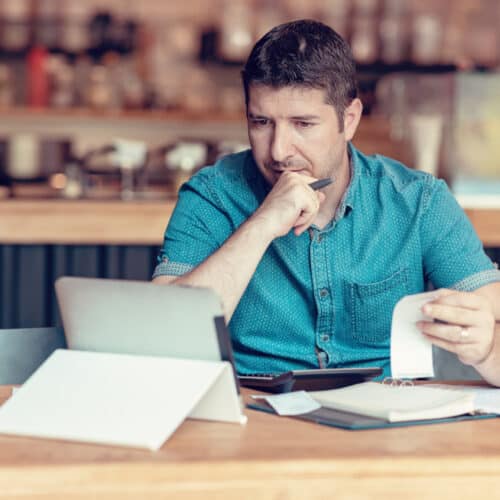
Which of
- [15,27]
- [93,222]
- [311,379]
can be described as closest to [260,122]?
[311,379]

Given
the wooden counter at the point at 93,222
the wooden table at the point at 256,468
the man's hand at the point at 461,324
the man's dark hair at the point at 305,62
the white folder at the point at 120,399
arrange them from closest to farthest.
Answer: the wooden table at the point at 256,468, the white folder at the point at 120,399, the man's hand at the point at 461,324, the man's dark hair at the point at 305,62, the wooden counter at the point at 93,222

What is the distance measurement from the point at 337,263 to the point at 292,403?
0.55 m

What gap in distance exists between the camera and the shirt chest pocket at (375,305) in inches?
73.5

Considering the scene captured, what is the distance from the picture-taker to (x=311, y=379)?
4.91 ft

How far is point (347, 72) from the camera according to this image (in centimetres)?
186

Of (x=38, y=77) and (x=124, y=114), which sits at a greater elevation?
(x=38, y=77)

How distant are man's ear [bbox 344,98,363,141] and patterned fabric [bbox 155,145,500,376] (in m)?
0.09

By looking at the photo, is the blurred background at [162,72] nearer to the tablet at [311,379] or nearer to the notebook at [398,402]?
the tablet at [311,379]

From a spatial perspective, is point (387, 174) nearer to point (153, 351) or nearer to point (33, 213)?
point (153, 351)

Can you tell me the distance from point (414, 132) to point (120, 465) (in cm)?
287

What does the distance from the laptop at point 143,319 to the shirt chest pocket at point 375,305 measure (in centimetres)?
67

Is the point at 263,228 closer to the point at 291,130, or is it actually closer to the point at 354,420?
the point at 291,130

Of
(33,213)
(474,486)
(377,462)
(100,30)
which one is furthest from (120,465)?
(100,30)

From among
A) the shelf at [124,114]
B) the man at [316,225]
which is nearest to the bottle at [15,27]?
the shelf at [124,114]
